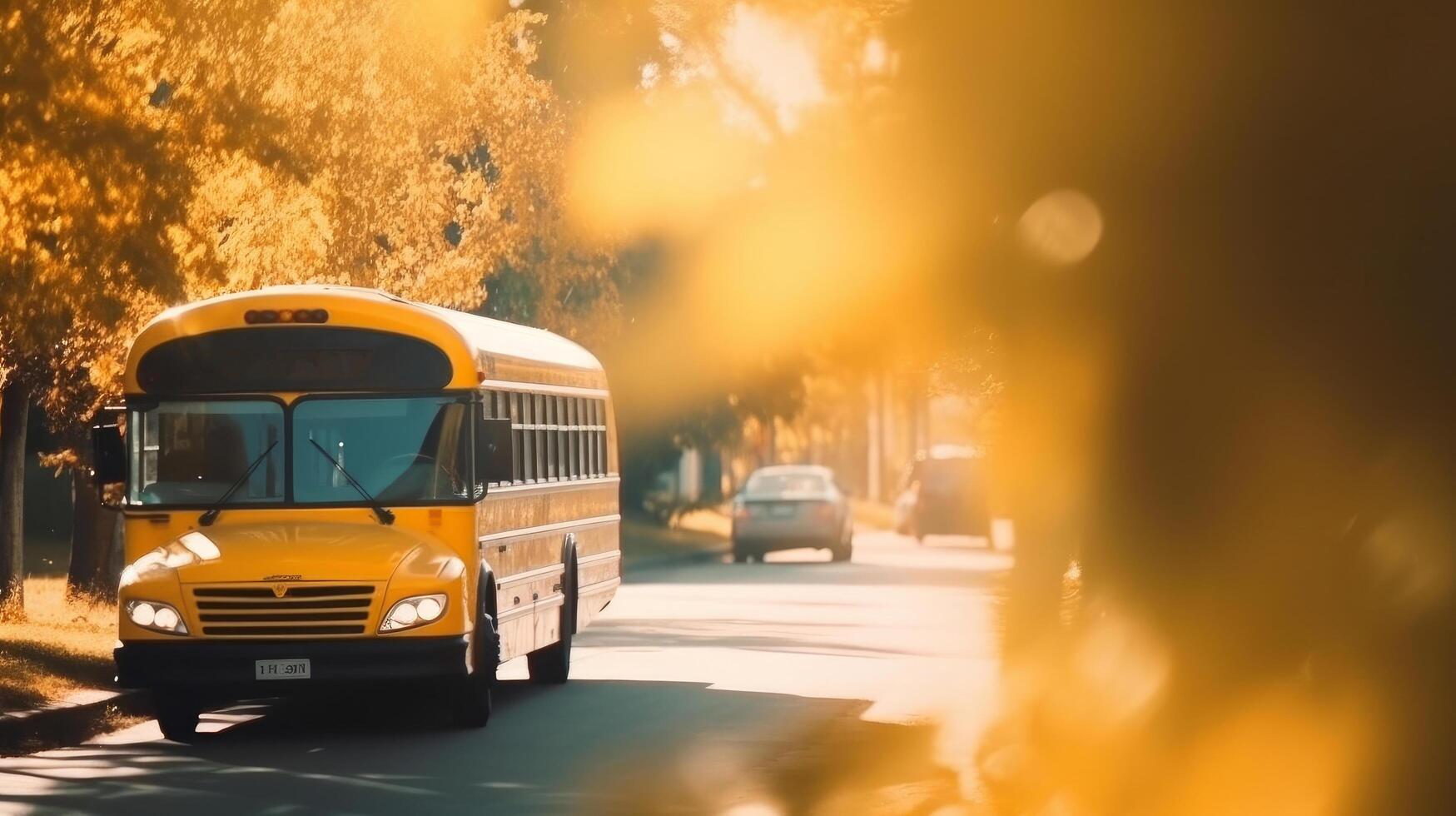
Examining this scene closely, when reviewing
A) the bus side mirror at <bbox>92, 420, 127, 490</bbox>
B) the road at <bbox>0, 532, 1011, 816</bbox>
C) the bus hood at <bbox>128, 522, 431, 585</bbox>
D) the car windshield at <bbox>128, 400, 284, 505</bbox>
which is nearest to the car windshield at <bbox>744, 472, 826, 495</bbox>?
the road at <bbox>0, 532, 1011, 816</bbox>

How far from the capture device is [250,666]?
14.1 m

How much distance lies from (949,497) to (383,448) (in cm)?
3884

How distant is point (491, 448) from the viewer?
15094mm

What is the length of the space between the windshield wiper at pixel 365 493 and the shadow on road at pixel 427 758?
4.27ft

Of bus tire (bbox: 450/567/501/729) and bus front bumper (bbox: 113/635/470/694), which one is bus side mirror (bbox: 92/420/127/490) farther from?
bus tire (bbox: 450/567/501/729)

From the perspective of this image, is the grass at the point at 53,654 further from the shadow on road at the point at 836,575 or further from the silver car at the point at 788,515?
the silver car at the point at 788,515

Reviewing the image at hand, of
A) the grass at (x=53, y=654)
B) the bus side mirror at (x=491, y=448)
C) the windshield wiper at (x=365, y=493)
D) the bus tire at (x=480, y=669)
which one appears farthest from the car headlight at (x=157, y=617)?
the bus side mirror at (x=491, y=448)

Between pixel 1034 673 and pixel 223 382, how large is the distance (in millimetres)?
5493

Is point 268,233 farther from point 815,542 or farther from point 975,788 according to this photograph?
point 815,542

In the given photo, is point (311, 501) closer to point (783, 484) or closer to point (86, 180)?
point (86, 180)

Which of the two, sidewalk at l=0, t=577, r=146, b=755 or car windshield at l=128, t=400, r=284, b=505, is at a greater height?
car windshield at l=128, t=400, r=284, b=505

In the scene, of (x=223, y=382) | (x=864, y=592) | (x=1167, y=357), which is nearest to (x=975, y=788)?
(x=1167, y=357)

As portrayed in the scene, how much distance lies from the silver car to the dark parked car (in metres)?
8.72

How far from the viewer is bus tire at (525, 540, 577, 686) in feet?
61.7
